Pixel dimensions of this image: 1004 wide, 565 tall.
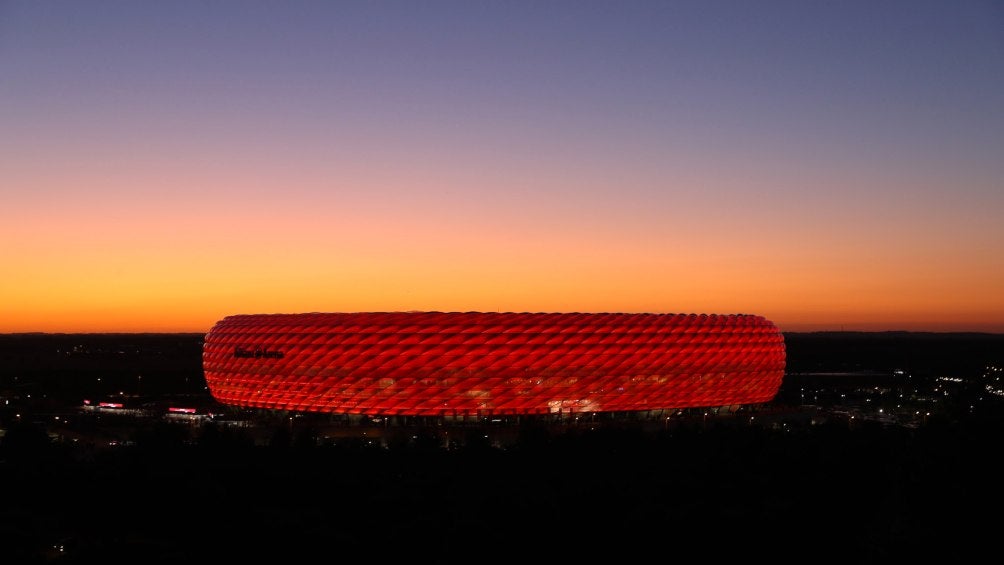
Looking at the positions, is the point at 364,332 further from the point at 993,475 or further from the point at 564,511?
the point at 993,475

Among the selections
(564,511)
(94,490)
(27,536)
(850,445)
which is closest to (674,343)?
(850,445)

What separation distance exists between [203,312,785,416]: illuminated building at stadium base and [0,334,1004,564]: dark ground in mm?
18950

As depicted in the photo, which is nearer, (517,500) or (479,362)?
(517,500)

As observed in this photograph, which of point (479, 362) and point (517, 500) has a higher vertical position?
point (479, 362)

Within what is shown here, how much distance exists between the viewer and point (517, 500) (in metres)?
28.1

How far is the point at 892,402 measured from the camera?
78.8m

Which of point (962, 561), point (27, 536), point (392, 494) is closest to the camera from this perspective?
point (962, 561)

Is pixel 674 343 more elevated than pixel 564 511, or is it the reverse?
pixel 674 343

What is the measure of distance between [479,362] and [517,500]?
111 feet

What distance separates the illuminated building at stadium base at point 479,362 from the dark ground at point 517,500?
62.2 ft

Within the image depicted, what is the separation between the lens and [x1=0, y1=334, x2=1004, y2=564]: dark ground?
2011cm

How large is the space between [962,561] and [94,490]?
26.0m

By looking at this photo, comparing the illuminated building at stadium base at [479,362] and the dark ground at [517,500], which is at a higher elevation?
the illuminated building at stadium base at [479,362]

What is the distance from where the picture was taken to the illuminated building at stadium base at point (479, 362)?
62156mm
